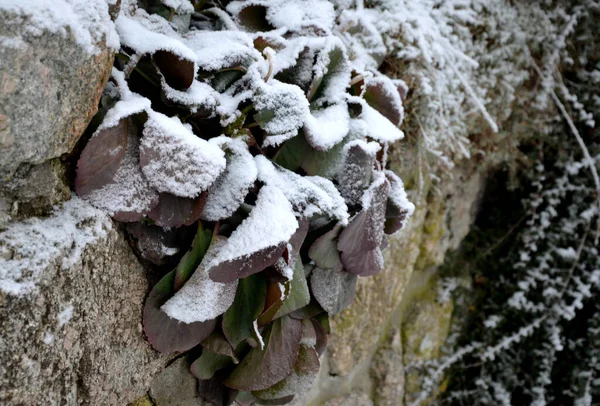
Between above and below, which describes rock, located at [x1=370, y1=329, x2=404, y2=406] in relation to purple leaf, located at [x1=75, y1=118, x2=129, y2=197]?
below

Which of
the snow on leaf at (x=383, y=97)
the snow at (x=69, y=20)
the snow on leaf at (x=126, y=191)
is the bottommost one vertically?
the snow on leaf at (x=126, y=191)

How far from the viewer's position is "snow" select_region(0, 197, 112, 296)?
49 centimetres

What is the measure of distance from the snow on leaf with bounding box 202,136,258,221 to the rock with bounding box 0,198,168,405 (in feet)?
0.42

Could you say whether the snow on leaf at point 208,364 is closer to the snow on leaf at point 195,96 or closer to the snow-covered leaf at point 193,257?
the snow-covered leaf at point 193,257

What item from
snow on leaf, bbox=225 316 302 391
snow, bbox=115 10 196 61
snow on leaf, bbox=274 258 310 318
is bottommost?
snow on leaf, bbox=225 316 302 391

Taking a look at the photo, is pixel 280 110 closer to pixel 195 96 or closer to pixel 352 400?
pixel 195 96

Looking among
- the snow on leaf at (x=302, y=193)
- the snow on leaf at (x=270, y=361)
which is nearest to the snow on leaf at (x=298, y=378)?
the snow on leaf at (x=270, y=361)

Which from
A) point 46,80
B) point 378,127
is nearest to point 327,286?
point 378,127

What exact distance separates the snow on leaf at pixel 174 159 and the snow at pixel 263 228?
79 mm

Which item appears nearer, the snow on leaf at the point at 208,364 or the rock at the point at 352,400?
the snow on leaf at the point at 208,364

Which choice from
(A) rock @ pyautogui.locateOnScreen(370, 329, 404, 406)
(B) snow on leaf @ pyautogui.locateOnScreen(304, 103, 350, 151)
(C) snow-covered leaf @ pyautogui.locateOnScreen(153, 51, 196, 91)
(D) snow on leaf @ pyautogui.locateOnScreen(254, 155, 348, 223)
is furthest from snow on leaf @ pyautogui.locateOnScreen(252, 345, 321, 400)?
(A) rock @ pyautogui.locateOnScreen(370, 329, 404, 406)

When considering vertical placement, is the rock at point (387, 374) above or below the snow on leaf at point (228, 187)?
below

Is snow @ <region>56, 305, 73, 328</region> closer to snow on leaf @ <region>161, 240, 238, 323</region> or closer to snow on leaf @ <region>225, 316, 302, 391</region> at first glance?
snow on leaf @ <region>161, 240, 238, 323</region>

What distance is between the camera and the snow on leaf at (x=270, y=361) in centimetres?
75
